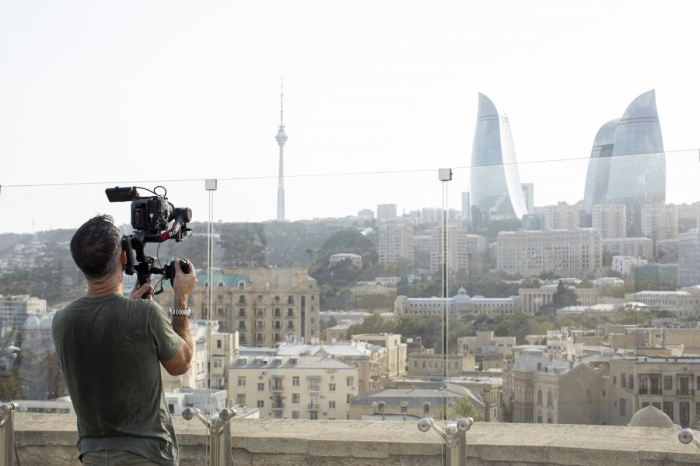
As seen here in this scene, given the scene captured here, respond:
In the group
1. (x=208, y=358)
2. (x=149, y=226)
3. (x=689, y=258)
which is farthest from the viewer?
(x=208, y=358)

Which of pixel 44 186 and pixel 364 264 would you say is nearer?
pixel 364 264

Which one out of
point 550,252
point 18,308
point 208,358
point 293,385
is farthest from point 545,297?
point 18,308

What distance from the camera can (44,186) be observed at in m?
4.48

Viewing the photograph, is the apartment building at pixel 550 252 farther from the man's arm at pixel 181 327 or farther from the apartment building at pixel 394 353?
the man's arm at pixel 181 327

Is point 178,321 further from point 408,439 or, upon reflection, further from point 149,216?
point 408,439

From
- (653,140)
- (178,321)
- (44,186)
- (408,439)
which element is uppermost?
(653,140)

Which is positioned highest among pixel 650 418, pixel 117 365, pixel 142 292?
pixel 142 292

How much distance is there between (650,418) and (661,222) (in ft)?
2.65

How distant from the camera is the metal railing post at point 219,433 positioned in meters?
3.92

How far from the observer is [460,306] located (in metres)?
3.80

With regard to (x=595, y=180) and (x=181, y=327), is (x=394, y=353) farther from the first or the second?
(x=181, y=327)

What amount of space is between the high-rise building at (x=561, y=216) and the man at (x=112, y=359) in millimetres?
2080

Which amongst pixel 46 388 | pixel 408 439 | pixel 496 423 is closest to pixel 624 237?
pixel 496 423

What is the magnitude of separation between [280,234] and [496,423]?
1352 mm
